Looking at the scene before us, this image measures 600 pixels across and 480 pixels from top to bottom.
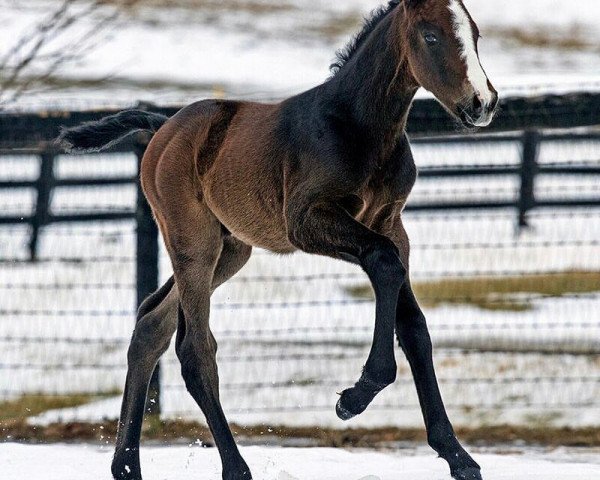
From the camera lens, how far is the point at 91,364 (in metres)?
7.64

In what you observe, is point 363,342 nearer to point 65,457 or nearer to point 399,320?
point 65,457

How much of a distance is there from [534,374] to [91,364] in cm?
277

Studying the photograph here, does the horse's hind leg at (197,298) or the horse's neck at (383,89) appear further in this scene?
the horse's hind leg at (197,298)

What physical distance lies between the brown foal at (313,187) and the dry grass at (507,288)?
3863 mm

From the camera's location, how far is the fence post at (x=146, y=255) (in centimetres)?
673

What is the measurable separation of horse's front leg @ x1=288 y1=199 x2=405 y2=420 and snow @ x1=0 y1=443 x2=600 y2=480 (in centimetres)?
101

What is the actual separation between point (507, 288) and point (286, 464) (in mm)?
3836

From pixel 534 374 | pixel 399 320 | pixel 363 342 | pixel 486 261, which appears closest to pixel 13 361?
pixel 363 342

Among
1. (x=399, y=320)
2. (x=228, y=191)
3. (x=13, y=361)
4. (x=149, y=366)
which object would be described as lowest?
(x=13, y=361)

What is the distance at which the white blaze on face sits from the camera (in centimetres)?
394

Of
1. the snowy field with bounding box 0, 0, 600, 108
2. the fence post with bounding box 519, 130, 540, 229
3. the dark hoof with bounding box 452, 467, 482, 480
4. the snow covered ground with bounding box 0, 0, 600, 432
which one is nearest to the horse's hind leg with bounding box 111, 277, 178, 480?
the dark hoof with bounding box 452, 467, 482, 480

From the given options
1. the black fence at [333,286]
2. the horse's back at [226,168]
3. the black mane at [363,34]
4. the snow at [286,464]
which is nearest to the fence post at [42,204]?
the black fence at [333,286]

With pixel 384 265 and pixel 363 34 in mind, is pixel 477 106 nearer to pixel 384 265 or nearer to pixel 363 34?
pixel 384 265

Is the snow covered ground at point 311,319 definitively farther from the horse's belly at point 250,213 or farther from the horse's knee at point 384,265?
the horse's knee at point 384,265
